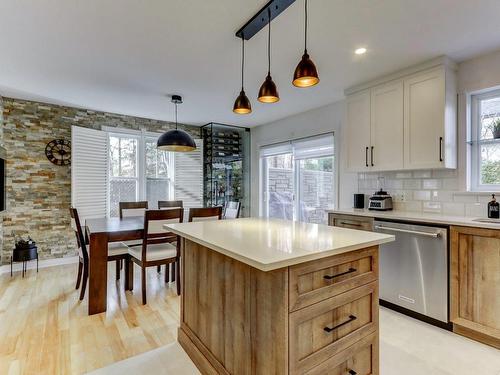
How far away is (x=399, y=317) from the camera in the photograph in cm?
262

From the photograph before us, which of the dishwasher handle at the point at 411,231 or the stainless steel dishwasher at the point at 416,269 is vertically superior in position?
the dishwasher handle at the point at 411,231

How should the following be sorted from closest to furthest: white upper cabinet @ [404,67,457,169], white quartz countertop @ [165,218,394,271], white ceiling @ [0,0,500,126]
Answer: white quartz countertop @ [165,218,394,271] < white ceiling @ [0,0,500,126] < white upper cabinet @ [404,67,457,169]

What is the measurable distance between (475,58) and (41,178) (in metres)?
5.76

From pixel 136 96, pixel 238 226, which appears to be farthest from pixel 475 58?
pixel 136 96

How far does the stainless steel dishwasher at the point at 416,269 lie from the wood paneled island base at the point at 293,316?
4.03ft

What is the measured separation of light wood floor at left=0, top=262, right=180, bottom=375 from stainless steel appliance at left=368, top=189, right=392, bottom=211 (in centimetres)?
251

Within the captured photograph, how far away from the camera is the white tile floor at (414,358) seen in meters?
1.86

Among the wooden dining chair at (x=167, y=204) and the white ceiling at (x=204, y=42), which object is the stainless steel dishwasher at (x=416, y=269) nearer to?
the white ceiling at (x=204, y=42)

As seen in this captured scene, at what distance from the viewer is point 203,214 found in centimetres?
323

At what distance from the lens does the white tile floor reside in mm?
1856

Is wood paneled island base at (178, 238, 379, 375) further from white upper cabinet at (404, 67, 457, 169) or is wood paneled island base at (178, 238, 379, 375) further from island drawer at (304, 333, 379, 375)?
white upper cabinet at (404, 67, 457, 169)

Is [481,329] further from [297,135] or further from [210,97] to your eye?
[210,97]

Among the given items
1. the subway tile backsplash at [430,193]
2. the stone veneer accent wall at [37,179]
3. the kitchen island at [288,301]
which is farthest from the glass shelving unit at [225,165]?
the kitchen island at [288,301]

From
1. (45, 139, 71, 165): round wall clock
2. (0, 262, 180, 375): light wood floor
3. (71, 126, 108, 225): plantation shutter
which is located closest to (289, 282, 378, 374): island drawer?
(0, 262, 180, 375): light wood floor
